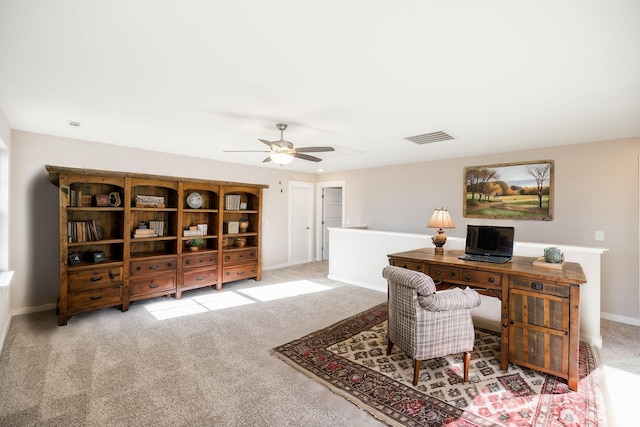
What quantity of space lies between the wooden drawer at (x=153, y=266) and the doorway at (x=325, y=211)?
3958mm

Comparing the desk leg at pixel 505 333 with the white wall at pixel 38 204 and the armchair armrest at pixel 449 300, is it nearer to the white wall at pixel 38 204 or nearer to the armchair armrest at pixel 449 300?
the armchair armrest at pixel 449 300

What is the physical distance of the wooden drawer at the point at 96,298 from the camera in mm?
3520

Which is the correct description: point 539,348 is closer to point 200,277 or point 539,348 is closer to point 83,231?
point 200,277

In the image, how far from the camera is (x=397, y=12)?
57.7 inches

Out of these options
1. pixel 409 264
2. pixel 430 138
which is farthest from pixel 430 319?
pixel 430 138

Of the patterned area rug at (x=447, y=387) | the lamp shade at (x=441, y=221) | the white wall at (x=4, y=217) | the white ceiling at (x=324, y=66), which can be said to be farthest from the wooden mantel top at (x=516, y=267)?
the white wall at (x=4, y=217)

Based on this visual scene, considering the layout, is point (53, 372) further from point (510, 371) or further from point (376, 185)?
point (376, 185)

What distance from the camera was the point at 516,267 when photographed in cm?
260

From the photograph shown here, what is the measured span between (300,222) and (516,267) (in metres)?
5.23

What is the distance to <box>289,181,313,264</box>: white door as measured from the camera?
7.11 metres

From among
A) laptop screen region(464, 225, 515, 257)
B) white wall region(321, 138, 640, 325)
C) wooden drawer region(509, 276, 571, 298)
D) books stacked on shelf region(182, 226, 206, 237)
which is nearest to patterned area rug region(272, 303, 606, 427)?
wooden drawer region(509, 276, 571, 298)

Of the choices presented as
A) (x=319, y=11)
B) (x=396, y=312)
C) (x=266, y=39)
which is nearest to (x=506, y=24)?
(x=319, y=11)

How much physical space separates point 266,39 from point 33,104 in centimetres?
257

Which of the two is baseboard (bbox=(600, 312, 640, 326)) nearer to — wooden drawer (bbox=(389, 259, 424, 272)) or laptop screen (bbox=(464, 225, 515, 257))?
laptop screen (bbox=(464, 225, 515, 257))
